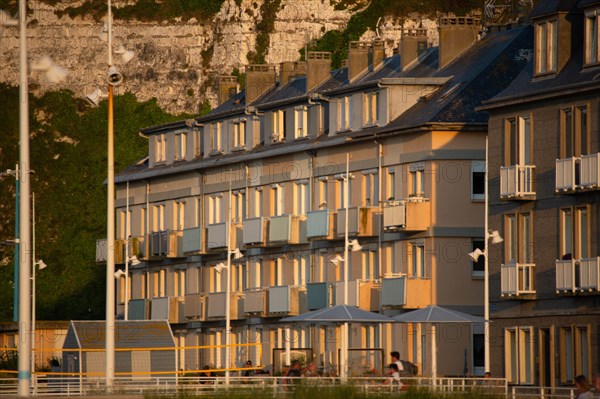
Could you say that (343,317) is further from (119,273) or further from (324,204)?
(119,273)

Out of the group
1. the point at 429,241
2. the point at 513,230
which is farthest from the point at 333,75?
the point at 513,230

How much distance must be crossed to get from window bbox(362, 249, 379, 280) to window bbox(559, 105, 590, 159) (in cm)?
1979

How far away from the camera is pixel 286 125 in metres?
96.4

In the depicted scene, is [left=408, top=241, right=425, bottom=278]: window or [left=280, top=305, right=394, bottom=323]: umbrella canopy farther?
[left=408, top=241, right=425, bottom=278]: window

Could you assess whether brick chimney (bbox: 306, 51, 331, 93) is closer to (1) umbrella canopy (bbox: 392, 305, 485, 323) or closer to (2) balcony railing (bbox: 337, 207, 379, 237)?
(2) balcony railing (bbox: 337, 207, 379, 237)

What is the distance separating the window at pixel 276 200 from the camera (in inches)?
3770

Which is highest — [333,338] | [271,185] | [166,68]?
[166,68]

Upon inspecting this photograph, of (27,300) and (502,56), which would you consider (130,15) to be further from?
(27,300)

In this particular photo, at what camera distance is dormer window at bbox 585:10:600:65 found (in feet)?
217

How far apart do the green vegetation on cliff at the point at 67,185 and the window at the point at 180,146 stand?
43904 millimetres

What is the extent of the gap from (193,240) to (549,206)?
35.3m

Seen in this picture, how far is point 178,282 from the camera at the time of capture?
105438 millimetres

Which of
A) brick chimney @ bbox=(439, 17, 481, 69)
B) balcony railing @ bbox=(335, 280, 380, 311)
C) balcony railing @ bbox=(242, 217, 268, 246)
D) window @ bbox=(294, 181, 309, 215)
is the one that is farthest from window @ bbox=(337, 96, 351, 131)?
balcony railing @ bbox=(335, 280, 380, 311)

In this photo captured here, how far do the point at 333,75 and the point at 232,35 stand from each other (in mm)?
65632
